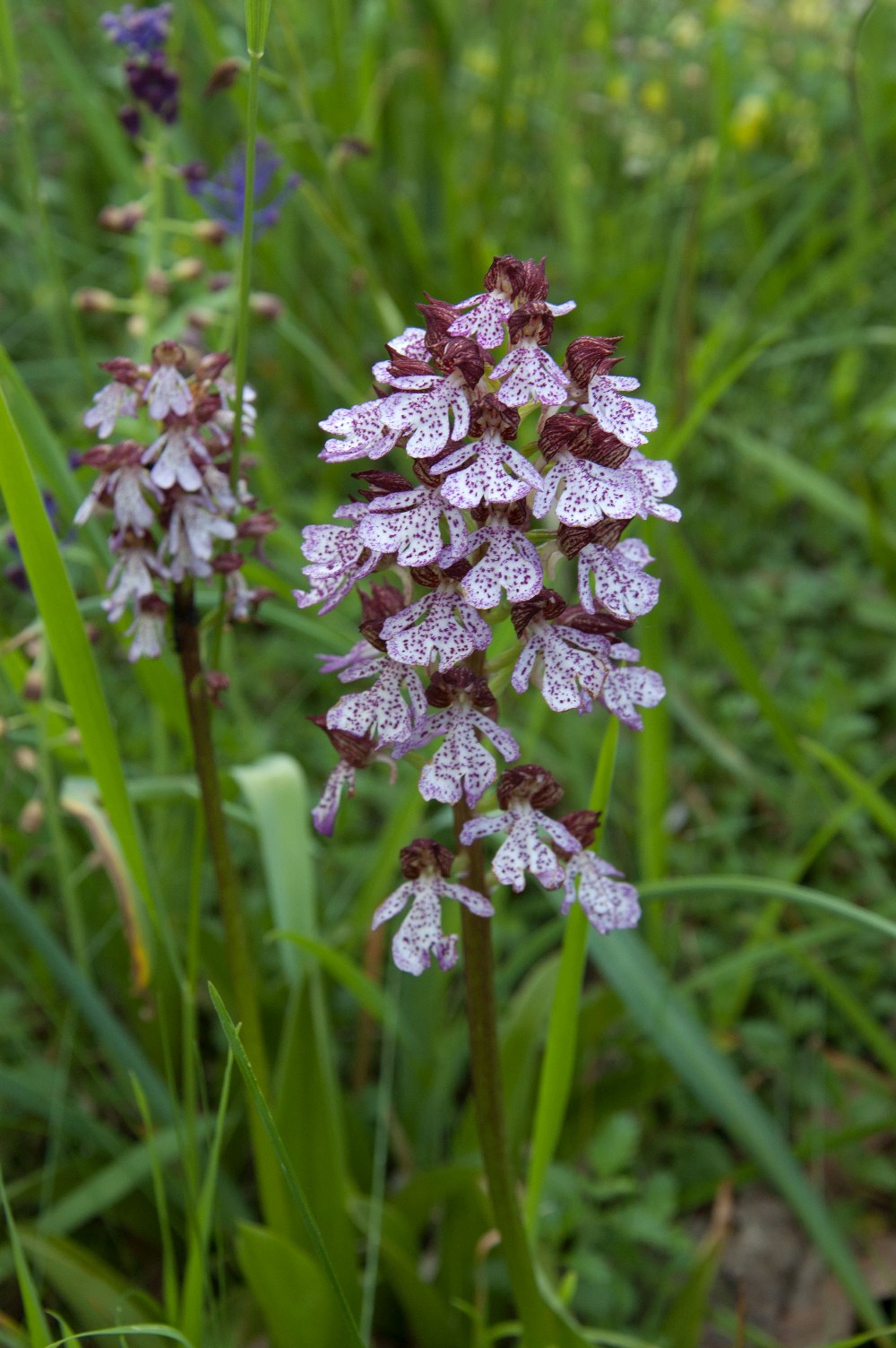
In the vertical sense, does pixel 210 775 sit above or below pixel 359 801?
above

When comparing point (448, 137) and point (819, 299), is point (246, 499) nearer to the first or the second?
point (448, 137)

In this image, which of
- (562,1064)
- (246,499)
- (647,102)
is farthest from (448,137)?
(562,1064)

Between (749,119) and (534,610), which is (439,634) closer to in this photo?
(534,610)

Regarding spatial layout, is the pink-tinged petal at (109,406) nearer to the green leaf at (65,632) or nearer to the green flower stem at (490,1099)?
the green leaf at (65,632)

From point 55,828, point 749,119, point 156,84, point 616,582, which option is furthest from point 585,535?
point 749,119

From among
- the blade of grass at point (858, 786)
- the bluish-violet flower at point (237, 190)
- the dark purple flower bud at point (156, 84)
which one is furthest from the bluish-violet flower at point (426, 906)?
the dark purple flower bud at point (156, 84)

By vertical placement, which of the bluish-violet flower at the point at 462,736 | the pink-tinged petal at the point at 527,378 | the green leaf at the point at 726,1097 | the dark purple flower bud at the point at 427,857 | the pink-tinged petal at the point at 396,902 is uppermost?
the pink-tinged petal at the point at 527,378
